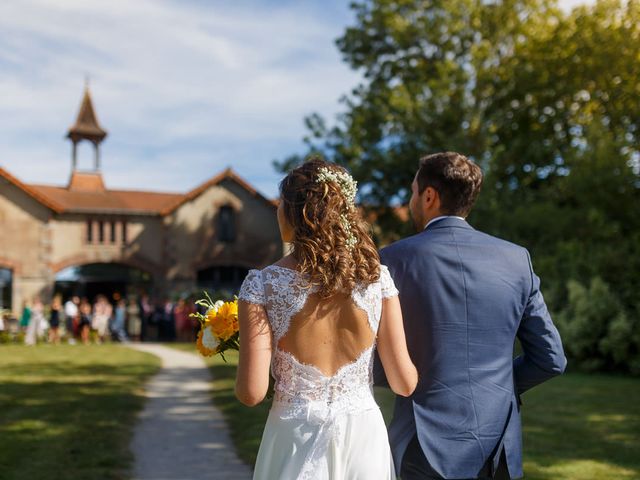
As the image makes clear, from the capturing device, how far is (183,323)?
91.9 feet

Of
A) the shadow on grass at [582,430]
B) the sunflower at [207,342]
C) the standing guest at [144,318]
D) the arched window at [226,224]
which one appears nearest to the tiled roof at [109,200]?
the arched window at [226,224]

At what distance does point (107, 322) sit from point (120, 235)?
797 cm

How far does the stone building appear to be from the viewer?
32.3 meters

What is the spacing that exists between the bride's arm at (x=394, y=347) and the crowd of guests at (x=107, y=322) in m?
Result: 22.8

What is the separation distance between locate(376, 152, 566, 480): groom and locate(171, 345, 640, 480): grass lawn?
397 centimetres

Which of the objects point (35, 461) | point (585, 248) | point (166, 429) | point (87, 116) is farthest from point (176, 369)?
point (87, 116)

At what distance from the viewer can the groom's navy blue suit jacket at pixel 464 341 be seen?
277 centimetres

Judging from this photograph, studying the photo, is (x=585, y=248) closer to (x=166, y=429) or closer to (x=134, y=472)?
(x=166, y=429)

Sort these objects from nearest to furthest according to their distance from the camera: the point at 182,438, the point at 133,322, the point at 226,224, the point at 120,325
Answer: the point at 182,438 → the point at 120,325 → the point at 133,322 → the point at 226,224

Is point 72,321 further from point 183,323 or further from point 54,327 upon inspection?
point 183,323

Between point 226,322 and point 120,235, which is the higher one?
point 120,235

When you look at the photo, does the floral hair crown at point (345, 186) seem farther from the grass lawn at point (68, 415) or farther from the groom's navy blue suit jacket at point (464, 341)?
the grass lawn at point (68, 415)

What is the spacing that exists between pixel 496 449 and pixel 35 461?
5717mm

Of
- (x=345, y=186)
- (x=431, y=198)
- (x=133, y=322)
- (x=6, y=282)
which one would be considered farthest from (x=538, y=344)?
(x=6, y=282)
